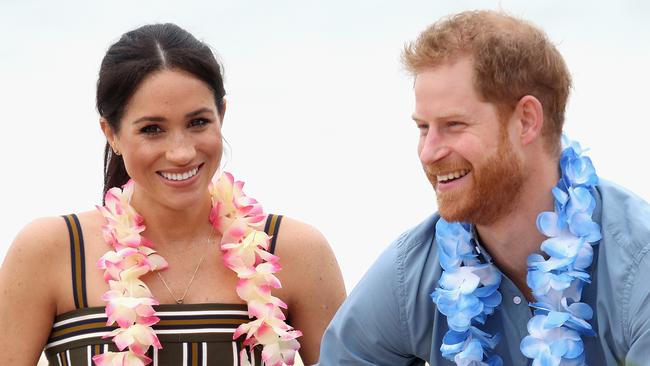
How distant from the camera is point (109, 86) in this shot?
14.5 feet

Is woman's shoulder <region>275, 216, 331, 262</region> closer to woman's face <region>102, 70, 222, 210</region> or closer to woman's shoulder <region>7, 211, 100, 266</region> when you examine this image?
woman's face <region>102, 70, 222, 210</region>

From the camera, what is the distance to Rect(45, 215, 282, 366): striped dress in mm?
4395

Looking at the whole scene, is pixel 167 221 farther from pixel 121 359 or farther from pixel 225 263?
pixel 121 359

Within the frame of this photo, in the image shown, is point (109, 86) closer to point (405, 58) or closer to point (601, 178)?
point (405, 58)

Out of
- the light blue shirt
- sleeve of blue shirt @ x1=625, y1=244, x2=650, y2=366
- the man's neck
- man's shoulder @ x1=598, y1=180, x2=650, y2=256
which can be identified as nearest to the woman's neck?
the light blue shirt

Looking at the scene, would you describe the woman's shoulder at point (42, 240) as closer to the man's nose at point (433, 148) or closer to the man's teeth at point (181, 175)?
the man's teeth at point (181, 175)

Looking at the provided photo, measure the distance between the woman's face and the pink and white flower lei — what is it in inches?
7.3

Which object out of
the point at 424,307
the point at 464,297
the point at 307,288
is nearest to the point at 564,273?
the point at 464,297

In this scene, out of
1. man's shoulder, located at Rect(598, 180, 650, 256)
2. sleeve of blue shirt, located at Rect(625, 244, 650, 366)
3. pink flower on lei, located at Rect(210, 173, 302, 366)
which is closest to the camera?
sleeve of blue shirt, located at Rect(625, 244, 650, 366)

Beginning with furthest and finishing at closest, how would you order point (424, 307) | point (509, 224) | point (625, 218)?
1. point (424, 307)
2. point (509, 224)
3. point (625, 218)

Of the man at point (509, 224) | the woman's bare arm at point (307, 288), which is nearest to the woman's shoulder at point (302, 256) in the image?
the woman's bare arm at point (307, 288)

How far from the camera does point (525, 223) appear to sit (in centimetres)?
391

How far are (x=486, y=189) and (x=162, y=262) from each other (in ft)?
3.88

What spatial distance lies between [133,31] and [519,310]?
151 centimetres
